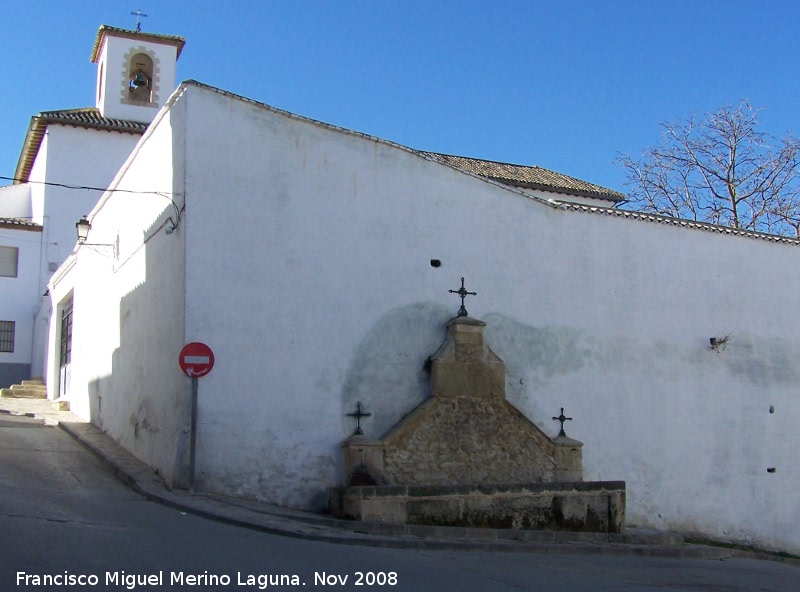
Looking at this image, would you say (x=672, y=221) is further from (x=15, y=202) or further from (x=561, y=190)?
(x=15, y=202)

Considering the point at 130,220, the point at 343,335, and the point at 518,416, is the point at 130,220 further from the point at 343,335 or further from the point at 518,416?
the point at 518,416

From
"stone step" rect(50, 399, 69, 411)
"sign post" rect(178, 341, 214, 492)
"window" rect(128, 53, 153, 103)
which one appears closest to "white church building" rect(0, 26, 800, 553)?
"sign post" rect(178, 341, 214, 492)

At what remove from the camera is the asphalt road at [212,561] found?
695 centimetres

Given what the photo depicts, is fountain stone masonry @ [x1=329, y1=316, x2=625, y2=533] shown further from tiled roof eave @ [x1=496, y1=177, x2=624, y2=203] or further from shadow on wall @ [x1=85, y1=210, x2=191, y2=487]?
tiled roof eave @ [x1=496, y1=177, x2=624, y2=203]

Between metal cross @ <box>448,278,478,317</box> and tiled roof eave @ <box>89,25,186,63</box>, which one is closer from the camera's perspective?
metal cross @ <box>448,278,478,317</box>

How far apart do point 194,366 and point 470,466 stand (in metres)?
4.25

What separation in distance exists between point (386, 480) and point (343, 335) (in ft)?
6.94

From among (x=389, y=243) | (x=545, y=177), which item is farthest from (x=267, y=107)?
(x=545, y=177)

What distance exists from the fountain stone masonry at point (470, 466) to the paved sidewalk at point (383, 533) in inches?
11.2

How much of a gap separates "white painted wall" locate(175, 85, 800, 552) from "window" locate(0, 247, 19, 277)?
49.2ft

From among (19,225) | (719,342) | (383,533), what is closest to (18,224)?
(19,225)

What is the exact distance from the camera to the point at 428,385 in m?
13.4

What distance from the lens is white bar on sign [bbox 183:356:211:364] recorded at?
11.4m

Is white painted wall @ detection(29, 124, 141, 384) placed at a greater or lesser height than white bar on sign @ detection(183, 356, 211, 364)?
greater
